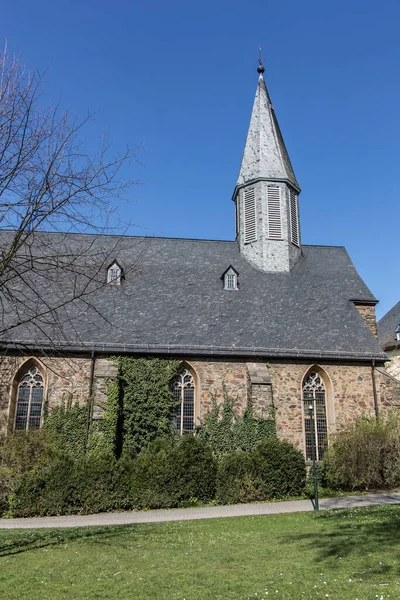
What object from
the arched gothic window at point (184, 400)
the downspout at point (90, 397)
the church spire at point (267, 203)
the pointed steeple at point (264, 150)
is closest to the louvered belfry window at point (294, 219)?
the church spire at point (267, 203)

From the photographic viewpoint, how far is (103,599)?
20.1 feet

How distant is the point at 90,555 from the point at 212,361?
10.1 metres

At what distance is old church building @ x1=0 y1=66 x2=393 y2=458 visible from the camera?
17438 millimetres

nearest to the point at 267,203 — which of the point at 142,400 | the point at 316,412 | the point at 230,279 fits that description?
the point at 230,279

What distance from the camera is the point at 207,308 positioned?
790 inches

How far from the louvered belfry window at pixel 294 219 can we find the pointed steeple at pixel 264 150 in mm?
631

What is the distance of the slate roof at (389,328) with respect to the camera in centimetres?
3269

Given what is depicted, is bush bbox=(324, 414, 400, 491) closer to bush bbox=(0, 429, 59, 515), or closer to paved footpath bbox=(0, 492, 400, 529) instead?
paved footpath bbox=(0, 492, 400, 529)

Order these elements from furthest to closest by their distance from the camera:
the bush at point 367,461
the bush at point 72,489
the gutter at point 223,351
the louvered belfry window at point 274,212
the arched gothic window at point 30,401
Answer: the louvered belfry window at point 274,212 → the gutter at point 223,351 → the arched gothic window at point 30,401 → the bush at point 367,461 → the bush at point 72,489

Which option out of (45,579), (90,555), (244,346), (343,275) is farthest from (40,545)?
(343,275)

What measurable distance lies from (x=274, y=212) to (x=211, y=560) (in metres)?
17.6

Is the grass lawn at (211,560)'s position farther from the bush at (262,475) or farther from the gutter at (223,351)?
the gutter at (223,351)

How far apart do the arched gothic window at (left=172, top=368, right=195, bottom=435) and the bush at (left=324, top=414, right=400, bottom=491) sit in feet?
16.1

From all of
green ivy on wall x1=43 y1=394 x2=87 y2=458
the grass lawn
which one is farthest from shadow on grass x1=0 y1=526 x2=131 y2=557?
green ivy on wall x1=43 y1=394 x2=87 y2=458
